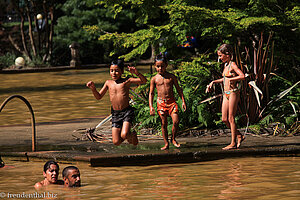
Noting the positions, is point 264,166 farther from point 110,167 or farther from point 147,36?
point 147,36

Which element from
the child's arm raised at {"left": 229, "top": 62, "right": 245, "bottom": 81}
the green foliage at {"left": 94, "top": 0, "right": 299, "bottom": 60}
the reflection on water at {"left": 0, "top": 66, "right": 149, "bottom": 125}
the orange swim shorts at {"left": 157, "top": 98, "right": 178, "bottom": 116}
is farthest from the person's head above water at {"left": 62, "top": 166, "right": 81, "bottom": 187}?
the reflection on water at {"left": 0, "top": 66, "right": 149, "bottom": 125}

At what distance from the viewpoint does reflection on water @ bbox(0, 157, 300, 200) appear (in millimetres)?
7300

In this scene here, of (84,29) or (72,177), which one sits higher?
(84,29)

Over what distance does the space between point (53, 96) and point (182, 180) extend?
1367 centimetres

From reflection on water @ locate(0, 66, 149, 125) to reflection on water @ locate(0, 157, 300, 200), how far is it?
6.44 meters

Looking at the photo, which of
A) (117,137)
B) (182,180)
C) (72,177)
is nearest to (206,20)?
(117,137)

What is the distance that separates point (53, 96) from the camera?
838 inches

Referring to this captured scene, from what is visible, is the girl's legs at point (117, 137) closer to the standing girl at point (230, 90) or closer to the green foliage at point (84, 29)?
the standing girl at point (230, 90)

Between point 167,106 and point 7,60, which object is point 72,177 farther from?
point 7,60

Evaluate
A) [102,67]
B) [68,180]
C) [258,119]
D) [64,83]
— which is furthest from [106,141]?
[102,67]

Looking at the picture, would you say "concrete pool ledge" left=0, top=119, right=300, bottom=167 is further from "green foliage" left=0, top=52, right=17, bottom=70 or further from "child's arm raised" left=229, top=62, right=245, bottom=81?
"green foliage" left=0, top=52, right=17, bottom=70

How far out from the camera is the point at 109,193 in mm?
7473

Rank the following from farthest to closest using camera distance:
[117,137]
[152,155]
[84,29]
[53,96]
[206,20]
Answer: [84,29] < [53,96] < [206,20] < [117,137] < [152,155]

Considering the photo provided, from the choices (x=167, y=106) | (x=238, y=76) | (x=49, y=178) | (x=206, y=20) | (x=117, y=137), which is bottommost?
(x=49, y=178)
